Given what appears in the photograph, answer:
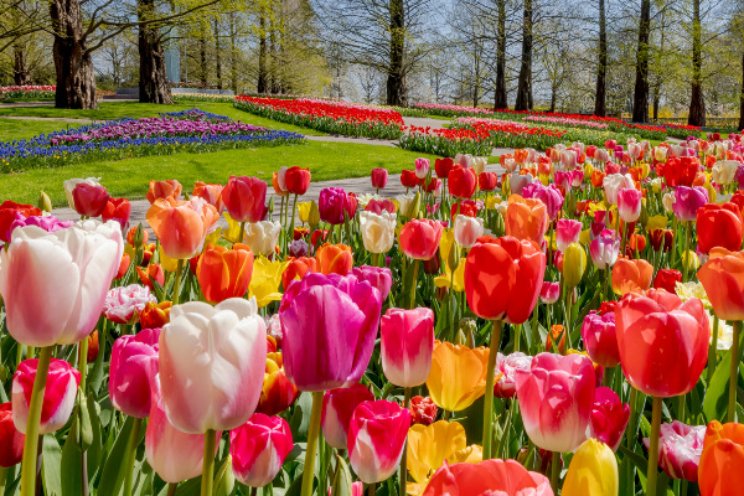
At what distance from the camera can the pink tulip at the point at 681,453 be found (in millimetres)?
956

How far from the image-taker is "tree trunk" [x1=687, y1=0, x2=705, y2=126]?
2714 centimetres

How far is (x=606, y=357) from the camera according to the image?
1.15 m

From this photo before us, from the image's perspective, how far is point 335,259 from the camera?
4.94 feet

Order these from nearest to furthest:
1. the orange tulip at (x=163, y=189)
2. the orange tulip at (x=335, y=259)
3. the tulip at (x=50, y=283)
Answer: the tulip at (x=50, y=283) → the orange tulip at (x=335, y=259) → the orange tulip at (x=163, y=189)

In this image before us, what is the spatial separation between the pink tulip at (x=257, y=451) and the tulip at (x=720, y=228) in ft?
4.33

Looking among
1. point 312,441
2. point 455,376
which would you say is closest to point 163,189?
point 455,376

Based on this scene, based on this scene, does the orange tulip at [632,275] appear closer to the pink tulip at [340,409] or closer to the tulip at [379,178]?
the pink tulip at [340,409]

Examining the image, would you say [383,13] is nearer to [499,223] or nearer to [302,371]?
[499,223]

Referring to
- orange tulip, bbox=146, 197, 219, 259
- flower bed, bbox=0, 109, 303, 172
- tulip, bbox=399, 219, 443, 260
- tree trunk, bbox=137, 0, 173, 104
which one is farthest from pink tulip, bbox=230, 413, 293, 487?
tree trunk, bbox=137, 0, 173, 104

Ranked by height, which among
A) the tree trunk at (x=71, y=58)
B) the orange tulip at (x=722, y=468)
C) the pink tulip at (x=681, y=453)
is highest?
the tree trunk at (x=71, y=58)

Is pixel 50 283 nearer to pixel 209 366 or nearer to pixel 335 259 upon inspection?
pixel 209 366

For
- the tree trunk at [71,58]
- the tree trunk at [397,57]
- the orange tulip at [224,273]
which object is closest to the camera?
the orange tulip at [224,273]

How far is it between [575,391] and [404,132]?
44.7 feet

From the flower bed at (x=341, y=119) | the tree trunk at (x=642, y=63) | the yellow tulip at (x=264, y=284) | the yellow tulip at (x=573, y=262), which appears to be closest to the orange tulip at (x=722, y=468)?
the yellow tulip at (x=264, y=284)
